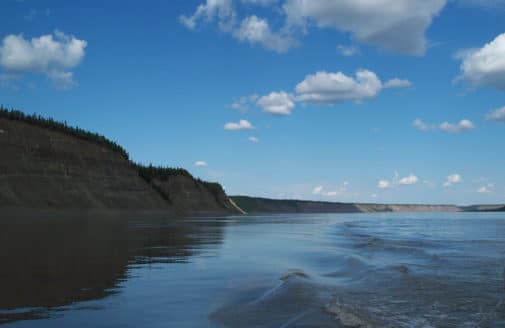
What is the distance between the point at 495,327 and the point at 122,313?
694 centimetres

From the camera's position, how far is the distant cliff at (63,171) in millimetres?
68875

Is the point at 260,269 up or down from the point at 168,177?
down

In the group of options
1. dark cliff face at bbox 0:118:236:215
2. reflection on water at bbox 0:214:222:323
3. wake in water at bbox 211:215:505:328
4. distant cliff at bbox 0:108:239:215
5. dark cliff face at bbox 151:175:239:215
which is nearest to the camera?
wake in water at bbox 211:215:505:328

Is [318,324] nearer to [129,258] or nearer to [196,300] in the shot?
[196,300]

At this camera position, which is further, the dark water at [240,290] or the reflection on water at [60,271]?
the reflection on water at [60,271]

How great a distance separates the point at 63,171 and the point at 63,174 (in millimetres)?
809

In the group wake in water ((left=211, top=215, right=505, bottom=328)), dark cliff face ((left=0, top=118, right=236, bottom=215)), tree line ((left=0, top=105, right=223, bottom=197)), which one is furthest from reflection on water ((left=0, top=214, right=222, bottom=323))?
tree line ((left=0, top=105, right=223, bottom=197))

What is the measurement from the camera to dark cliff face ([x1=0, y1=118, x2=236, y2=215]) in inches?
2697

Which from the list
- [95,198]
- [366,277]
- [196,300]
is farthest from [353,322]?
[95,198]

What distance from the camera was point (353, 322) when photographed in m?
8.12

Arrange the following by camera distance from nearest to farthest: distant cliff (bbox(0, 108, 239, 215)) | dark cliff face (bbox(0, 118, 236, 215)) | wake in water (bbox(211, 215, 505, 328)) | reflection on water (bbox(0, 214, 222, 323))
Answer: wake in water (bbox(211, 215, 505, 328)) → reflection on water (bbox(0, 214, 222, 323)) → dark cliff face (bbox(0, 118, 236, 215)) → distant cliff (bbox(0, 108, 239, 215))

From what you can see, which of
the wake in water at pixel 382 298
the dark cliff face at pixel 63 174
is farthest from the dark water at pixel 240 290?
the dark cliff face at pixel 63 174

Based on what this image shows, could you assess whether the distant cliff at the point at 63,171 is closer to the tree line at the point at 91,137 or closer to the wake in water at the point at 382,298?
the tree line at the point at 91,137

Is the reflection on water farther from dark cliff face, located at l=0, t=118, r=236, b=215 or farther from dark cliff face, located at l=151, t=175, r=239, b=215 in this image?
dark cliff face, located at l=151, t=175, r=239, b=215
